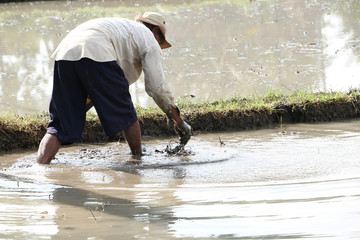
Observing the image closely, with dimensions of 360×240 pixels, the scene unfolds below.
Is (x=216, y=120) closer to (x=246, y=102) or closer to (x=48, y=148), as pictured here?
(x=246, y=102)

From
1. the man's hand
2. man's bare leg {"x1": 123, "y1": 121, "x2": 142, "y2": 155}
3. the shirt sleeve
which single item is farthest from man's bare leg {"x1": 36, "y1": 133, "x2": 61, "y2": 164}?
the man's hand

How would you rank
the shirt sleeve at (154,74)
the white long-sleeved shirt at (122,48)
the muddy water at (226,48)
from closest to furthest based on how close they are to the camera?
the white long-sleeved shirt at (122,48) → the shirt sleeve at (154,74) → the muddy water at (226,48)

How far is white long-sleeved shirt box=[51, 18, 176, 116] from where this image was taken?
3.85m

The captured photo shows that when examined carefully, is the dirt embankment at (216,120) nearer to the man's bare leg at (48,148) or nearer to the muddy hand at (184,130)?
the muddy hand at (184,130)

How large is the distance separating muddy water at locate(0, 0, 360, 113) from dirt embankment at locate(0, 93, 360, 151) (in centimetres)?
59

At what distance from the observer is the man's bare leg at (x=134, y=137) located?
13.5 ft

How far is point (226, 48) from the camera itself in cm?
791

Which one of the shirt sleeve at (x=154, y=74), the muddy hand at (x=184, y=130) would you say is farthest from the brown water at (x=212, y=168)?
the shirt sleeve at (x=154, y=74)

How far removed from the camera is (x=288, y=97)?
17.7 feet

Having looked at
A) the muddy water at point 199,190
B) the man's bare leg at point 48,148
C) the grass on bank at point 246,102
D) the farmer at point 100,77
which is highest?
the farmer at point 100,77

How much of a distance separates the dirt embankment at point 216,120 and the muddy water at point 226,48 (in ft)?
1.93

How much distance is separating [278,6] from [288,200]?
937 cm

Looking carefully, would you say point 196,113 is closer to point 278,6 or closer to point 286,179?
point 286,179

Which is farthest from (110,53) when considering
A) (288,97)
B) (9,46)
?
(9,46)
